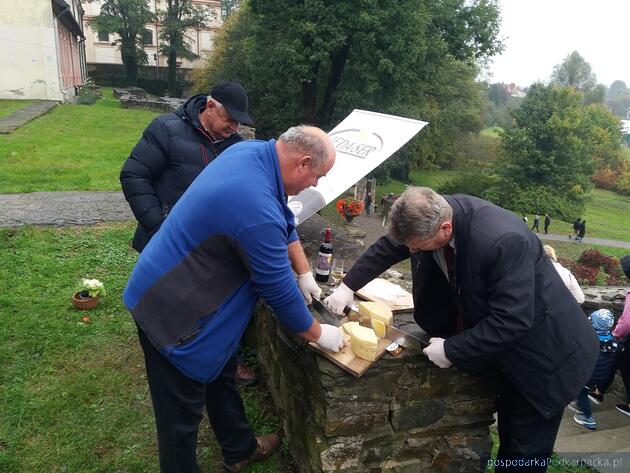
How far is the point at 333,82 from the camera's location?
2075 cm

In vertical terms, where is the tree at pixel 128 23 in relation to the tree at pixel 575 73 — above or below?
below

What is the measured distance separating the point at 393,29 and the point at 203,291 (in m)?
18.3

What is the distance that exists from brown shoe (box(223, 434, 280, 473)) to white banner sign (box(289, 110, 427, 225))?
1.77 metres

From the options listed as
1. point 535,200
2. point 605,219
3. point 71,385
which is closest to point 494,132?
point 535,200

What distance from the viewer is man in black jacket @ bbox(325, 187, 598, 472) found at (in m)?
2.17

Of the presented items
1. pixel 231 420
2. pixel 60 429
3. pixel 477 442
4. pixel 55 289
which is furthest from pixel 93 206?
pixel 477 442

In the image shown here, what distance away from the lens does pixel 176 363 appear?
219cm

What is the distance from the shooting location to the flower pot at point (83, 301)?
4.57 metres

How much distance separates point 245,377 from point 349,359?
5.02 ft

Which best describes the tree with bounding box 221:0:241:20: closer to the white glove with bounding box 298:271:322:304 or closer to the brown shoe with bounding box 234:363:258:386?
the brown shoe with bounding box 234:363:258:386

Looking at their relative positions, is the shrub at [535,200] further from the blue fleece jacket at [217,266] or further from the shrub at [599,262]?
the blue fleece jacket at [217,266]

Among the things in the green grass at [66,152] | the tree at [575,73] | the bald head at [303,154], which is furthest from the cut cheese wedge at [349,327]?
the tree at [575,73]

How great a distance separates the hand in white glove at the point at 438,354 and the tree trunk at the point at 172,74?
42.3 meters

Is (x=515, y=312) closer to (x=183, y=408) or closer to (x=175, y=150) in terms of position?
(x=183, y=408)
